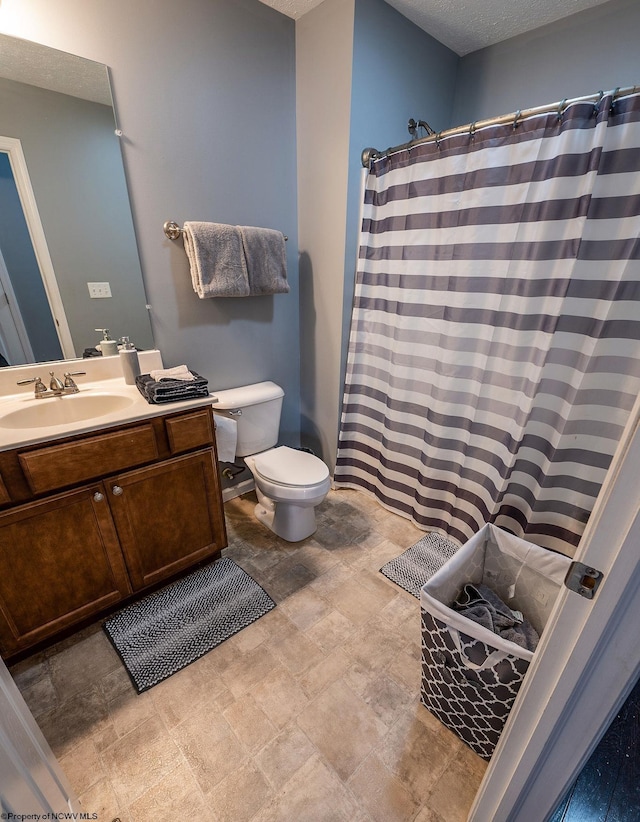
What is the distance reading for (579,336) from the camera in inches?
50.9

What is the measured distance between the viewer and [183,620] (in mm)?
1445

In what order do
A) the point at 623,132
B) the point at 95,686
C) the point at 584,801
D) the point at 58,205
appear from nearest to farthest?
the point at 584,801 → the point at 623,132 → the point at 95,686 → the point at 58,205

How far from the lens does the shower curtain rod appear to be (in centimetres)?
110

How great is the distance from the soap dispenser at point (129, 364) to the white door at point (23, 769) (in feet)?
3.62

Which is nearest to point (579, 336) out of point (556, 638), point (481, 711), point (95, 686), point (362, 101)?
point (556, 638)

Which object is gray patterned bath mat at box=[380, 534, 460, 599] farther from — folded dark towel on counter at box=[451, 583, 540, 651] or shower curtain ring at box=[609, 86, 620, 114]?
shower curtain ring at box=[609, 86, 620, 114]

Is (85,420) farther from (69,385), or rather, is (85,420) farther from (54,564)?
(54,564)

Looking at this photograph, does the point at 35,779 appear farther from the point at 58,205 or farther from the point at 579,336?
the point at 579,336

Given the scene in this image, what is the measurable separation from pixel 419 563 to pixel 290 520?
0.68 m

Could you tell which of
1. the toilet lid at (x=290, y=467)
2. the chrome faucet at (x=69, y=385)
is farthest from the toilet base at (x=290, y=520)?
the chrome faucet at (x=69, y=385)

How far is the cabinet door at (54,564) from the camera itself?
112cm

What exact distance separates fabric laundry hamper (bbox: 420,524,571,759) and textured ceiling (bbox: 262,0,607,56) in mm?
2192

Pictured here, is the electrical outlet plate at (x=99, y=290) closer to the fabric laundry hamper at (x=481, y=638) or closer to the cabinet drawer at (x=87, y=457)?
the cabinet drawer at (x=87, y=457)

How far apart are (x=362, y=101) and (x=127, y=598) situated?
241 cm
